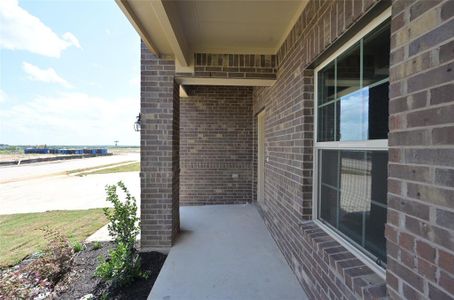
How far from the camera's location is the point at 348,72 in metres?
1.92

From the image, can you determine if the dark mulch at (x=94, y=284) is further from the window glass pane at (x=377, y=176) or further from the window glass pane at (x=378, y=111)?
the window glass pane at (x=378, y=111)

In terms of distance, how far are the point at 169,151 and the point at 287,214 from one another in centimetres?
189

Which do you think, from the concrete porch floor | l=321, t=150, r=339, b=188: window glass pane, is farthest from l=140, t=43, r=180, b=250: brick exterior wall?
l=321, t=150, r=339, b=188: window glass pane

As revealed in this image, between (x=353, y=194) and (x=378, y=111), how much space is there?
649mm

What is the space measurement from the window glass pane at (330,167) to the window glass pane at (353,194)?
0.36 ft

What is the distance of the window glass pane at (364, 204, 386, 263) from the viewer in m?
1.51

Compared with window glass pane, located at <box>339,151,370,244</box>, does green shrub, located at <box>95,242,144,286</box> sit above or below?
below

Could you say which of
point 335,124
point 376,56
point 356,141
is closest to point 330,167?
point 335,124

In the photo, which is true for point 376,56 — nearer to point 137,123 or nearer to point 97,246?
point 137,123

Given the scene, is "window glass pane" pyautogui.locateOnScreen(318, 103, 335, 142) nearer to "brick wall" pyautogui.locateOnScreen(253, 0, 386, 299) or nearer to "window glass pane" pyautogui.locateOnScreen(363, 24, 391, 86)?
"brick wall" pyautogui.locateOnScreen(253, 0, 386, 299)

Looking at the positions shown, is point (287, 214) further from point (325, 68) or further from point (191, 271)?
point (325, 68)

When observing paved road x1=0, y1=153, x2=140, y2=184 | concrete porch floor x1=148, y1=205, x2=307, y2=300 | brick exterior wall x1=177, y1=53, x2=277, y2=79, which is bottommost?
paved road x1=0, y1=153, x2=140, y2=184

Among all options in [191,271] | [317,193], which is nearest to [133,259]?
[191,271]

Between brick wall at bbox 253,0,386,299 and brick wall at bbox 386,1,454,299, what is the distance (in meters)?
0.37
